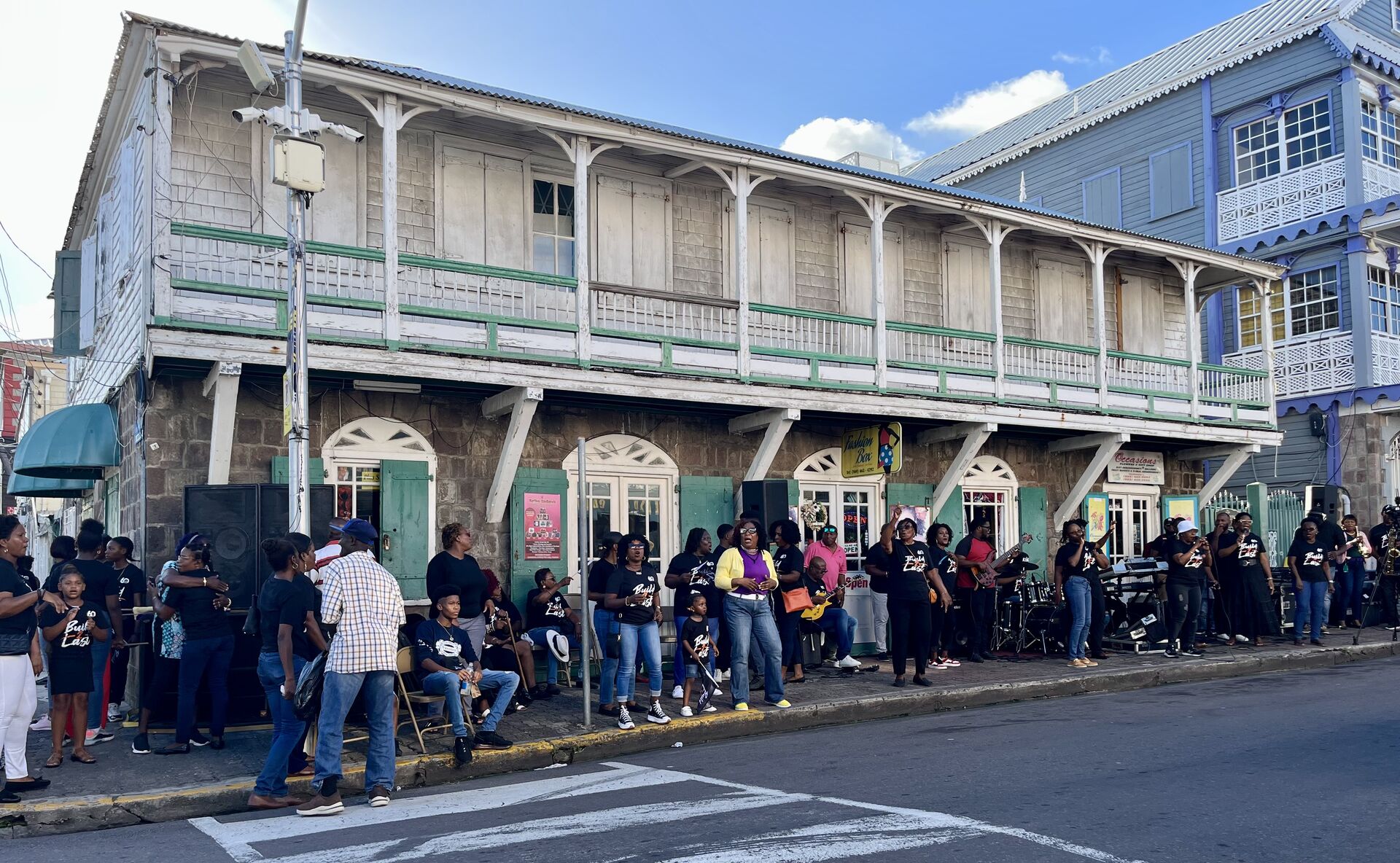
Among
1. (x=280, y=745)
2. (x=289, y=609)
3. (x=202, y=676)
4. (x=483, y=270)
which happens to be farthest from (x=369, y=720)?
(x=483, y=270)

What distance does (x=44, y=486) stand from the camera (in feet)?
49.2

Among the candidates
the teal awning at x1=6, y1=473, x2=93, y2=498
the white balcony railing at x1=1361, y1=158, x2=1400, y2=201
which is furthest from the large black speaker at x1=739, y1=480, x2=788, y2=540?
the white balcony railing at x1=1361, y1=158, x2=1400, y2=201

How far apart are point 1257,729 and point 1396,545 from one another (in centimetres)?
1025

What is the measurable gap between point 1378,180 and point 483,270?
61.5 ft

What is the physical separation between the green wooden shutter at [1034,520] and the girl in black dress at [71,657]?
1288 cm

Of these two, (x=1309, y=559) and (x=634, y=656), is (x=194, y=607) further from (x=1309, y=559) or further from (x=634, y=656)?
(x=1309, y=559)

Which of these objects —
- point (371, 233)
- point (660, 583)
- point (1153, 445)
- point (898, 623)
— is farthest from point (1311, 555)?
point (371, 233)

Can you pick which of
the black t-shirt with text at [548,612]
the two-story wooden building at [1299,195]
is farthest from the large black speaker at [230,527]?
the two-story wooden building at [1299,195]

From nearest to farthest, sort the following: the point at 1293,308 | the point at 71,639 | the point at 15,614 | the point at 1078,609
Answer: the point at 15,614
the point at 71,639
the point at 1078,609
the point at 1293,308

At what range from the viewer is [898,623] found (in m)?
12.4

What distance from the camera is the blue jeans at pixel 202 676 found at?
942 centimetres

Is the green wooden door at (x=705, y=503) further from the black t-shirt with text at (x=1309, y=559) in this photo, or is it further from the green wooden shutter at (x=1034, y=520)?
the black t-shirt with text at (x=1309, y=559)

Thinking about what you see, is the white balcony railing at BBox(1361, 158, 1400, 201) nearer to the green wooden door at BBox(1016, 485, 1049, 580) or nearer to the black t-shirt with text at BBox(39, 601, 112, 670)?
the green wooden door at BBox(1016, 485, 1049, 580)

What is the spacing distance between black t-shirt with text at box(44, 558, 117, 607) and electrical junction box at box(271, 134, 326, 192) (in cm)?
360
